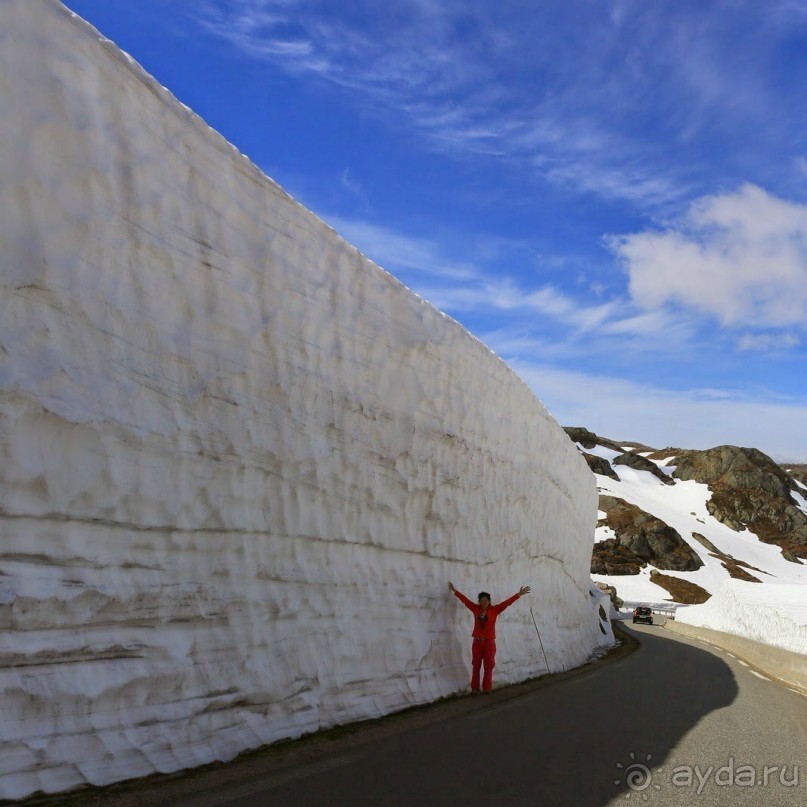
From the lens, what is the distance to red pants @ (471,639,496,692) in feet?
31.6

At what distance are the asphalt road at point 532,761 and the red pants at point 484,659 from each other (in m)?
0.23

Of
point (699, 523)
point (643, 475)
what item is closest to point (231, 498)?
point (699, 523)

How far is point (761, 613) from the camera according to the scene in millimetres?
23969

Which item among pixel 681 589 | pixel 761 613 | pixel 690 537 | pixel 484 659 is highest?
pixel 690 537

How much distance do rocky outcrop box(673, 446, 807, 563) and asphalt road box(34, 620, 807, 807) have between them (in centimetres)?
8997

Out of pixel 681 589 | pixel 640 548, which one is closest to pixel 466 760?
pixel 681 589

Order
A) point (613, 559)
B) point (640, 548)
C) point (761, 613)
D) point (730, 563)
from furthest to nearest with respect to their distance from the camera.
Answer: point (730, 563) < point (640, 548) < point (613, 559) < point (761, 613)

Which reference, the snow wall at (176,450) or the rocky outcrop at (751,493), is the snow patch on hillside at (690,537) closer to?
the rocky outcrop at (751,493)

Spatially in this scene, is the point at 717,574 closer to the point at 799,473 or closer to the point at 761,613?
the point at 761,613

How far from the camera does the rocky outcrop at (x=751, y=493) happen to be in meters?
96.1

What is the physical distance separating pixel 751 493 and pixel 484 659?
10537 cm

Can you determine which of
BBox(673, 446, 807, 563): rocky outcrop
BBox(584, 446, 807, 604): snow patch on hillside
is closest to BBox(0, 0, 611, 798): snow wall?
BBox(584, 446, 807, 604): snow patch on hillside

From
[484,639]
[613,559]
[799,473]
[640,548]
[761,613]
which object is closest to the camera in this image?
[484,639]

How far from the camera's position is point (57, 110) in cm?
504
